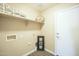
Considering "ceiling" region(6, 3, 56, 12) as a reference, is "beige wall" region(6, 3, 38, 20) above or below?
below

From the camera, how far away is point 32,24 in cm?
144

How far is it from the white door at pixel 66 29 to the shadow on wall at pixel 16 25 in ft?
1.00

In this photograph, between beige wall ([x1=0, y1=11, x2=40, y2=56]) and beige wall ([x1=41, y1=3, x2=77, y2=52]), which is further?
beige wall ([x1=41, y1=3, x2=77, y2=52])

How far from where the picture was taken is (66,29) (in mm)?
1357

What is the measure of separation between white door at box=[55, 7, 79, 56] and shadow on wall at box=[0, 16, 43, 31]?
31 cm

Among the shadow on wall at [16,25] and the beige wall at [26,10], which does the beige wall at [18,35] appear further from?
the beige wall at [26,10]

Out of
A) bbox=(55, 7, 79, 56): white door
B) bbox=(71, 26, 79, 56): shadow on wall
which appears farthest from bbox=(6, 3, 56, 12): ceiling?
bbox=(71, 26, 79, 56): shadow on wall

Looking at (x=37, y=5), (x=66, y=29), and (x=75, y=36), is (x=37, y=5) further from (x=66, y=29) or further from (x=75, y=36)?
(x=75, y=36)

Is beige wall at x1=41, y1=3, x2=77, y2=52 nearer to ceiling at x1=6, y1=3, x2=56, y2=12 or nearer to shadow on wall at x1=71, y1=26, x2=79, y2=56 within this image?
ceiling at x1=6, y1=3, x2=56, y2=12

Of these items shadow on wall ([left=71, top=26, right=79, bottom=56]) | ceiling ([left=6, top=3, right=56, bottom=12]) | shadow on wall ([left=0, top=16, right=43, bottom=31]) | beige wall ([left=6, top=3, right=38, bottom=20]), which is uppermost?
ceiling ([left=6, top=3, right=56, bottom=12])

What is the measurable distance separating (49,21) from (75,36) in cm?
45

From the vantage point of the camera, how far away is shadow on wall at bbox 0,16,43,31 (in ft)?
4.08

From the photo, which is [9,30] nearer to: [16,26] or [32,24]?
[16,26]

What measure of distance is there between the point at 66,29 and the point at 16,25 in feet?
2.53
